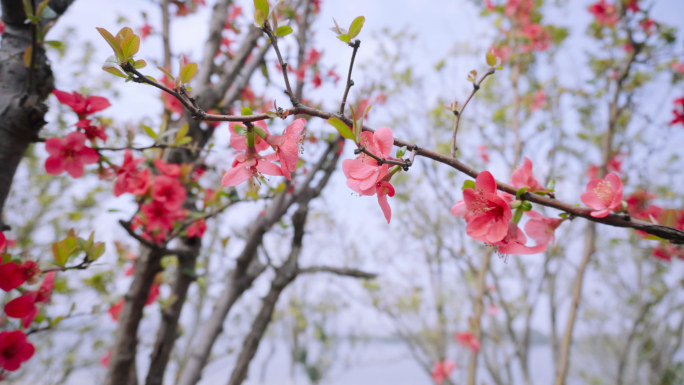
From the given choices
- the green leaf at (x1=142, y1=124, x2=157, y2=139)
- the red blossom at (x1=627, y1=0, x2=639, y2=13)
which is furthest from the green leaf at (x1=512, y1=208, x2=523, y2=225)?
the red blossom at (x1=627, y1=0, x2=639, y2=13)

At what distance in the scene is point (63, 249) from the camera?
864mm

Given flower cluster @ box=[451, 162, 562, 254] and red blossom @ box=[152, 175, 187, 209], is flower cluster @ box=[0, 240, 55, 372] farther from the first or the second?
flower cluster @ box=[451, 162, 562, 254]

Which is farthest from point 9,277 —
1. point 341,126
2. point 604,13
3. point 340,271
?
point 604,13

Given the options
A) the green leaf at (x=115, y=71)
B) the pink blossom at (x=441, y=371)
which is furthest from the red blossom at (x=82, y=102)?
the pink blossom at (x=441, y=371)

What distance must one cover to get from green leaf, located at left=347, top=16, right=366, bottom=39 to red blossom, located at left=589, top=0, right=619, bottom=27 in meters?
3.14

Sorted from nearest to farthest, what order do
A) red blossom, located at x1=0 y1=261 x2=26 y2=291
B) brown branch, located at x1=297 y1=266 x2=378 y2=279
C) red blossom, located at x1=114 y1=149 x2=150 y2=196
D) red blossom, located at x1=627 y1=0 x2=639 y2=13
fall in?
red blossom, located at x1=0 y1=261 x2=26 y2=291 < red blossom, located at x1=114 y1=149 x2=150 y2=196 < brown branch, located at x1=297 y1=266 x2=378 y2=279 < red blossom, located at x1=627 y1=0 x2=639 y2=13

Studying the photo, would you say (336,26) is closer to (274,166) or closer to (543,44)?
(274,166)

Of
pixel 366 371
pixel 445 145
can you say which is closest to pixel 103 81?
pixel 445 145

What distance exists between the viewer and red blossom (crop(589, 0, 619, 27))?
2.81 meters

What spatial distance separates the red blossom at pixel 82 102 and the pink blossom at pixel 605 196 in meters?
1.11

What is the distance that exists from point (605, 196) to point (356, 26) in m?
0.46

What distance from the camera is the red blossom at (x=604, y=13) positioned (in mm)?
2811

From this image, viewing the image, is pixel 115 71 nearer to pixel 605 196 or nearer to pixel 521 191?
pixel 521 191

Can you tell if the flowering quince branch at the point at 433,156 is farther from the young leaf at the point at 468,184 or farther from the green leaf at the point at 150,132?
the green leaf at the point at 150,132
